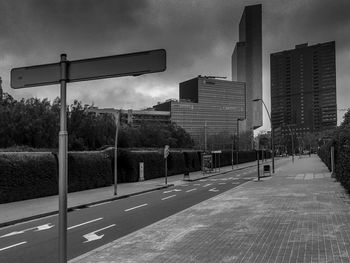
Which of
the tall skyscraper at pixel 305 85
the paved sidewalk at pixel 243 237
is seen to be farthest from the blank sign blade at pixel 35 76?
the tall skyscraper at pixel 305 85

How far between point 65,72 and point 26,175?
20.3m

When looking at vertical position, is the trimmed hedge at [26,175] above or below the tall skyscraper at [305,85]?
below

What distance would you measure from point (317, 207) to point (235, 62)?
14611 centimetres

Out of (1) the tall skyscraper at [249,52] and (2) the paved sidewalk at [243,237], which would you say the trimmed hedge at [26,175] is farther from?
(1) the tall skyscraper at [249,52]

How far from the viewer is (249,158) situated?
306 ft

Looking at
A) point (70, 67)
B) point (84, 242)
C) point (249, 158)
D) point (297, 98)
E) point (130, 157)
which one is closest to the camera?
point (70, 67)

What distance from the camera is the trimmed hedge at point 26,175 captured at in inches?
882

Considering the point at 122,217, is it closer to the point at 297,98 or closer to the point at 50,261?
the point at 50,261

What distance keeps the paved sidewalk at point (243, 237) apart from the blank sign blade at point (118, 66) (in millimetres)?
4540

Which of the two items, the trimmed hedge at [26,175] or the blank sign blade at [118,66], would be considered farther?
the trimmed hedge at [26,175]

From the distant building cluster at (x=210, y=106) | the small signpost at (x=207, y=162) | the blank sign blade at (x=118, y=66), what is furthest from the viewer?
the distant building cluster at (x=210, y=106)

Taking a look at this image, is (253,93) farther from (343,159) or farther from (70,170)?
(343,159)

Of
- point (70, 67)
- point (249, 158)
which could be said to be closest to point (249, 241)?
point (70, 67)

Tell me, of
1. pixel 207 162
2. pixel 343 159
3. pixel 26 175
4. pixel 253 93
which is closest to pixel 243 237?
pixel 343 159
